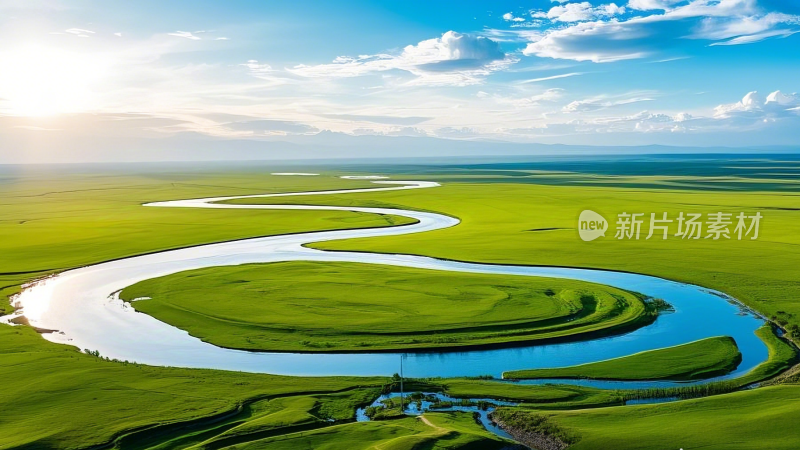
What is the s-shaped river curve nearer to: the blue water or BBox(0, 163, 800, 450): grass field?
BBox(0, 163, 800, 450): grass field

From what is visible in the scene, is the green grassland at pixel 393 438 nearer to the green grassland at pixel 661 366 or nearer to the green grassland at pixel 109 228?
the green grassland at pixel 661 366

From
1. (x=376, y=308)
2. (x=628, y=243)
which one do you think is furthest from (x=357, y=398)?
(x=628, y=243)

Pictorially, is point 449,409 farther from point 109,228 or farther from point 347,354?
point 109,228

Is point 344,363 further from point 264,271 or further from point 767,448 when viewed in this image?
point 264,271

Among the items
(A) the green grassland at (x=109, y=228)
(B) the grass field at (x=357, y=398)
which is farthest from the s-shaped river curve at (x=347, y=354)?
(A) the green grassland at (x=109, y=228)

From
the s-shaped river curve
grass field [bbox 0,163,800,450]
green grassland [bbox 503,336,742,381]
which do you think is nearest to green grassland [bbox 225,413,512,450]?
grass field [bbox 0,163,800,450]
